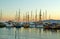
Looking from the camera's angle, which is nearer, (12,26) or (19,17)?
(19,17)

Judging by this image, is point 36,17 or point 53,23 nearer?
point 36,17

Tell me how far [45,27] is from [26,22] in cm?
366

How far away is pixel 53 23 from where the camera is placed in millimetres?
34188

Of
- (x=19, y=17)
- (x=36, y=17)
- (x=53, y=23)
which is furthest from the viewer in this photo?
(x=53, y=23)

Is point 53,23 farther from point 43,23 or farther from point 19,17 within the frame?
point 19,17

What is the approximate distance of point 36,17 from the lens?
27.9 m

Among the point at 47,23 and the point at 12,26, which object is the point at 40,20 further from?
the point at 12,26

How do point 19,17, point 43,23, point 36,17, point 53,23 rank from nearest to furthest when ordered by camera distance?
point 19,17
point 36,17
point 43,23
point 53,23

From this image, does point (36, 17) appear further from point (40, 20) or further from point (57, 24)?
point (57, 24)

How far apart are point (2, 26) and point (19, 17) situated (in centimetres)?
1097

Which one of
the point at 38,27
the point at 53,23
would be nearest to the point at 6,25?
the point at 38,27

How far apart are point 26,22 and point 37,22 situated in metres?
1.72

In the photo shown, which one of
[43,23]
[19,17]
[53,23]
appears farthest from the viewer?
[53,23]

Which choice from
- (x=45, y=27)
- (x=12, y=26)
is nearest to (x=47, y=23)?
(x=45, y=27)
